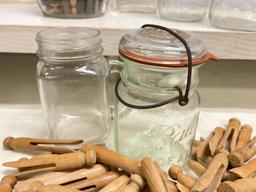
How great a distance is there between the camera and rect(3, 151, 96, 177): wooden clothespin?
0.36 metres

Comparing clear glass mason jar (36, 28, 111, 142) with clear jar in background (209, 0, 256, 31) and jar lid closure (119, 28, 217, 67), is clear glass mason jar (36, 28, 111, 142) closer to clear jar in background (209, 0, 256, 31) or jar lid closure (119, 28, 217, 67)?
jar lid closure (119, 28, 217, 67)

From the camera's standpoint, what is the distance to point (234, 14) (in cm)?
50

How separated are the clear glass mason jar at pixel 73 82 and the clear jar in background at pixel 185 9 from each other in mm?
158

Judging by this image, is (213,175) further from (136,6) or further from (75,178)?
(136,6)

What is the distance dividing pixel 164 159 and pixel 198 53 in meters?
0.14

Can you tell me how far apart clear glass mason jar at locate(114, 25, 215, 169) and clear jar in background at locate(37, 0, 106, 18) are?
0.55 feet

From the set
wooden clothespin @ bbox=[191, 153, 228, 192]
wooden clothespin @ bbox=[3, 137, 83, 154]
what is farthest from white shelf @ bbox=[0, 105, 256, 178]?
wooden clothespin @ bbox=[191, 153, 228, 192]

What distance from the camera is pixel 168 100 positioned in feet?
1.14

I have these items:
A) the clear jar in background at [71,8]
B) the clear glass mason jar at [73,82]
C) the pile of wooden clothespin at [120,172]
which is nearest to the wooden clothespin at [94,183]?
the pile of wooden clothespin at [120,172]

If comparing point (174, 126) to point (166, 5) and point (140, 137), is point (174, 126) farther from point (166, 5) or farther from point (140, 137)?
point (166, 5)

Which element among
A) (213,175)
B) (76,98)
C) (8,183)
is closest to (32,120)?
(76,98)

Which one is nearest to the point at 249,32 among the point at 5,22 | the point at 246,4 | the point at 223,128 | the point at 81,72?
the point at 246,4

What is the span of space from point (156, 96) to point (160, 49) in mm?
60

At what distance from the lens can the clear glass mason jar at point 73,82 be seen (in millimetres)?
406
